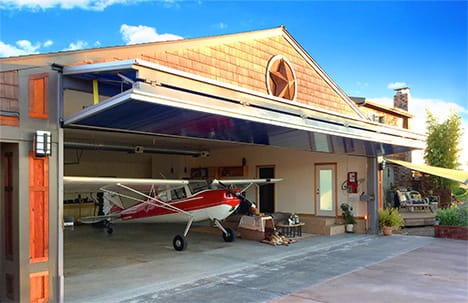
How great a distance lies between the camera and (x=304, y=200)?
12.7 metres

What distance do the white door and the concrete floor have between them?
55.0 inches

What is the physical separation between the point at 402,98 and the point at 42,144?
1900 centimetres

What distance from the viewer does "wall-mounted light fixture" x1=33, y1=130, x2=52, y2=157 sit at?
189 inches

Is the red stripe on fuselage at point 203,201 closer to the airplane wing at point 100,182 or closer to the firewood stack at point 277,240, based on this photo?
the airplane wing at point 100,182

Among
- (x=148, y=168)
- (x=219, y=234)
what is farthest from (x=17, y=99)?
(x=148, y=168)

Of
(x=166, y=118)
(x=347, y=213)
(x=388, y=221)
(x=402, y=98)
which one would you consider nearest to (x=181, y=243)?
(x=166, y=118)

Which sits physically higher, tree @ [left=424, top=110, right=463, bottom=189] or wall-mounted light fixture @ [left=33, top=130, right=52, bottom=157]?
tree @ [left=424, top=110, right=463, bottom=189]

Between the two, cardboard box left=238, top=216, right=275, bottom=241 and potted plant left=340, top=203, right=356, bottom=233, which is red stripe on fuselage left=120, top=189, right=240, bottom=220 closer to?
cardboard box left=238, top=216, right=275, bottom=241

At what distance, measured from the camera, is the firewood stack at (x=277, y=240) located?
9.92 metres

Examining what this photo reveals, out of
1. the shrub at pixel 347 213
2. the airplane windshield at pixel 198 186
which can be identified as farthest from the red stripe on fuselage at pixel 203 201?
the shrub at pixel 347 213

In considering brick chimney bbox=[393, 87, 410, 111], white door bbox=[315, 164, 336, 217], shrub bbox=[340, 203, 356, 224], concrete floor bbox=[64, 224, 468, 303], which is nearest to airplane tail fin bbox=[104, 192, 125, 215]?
concrete floor bbox=[64, 224, 468, 303]

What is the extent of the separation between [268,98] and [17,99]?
12.2 ft

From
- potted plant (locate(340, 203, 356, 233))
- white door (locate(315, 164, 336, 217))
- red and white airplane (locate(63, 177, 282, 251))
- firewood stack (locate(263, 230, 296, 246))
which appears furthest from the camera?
white door (locate(315, 164, 336, 217))

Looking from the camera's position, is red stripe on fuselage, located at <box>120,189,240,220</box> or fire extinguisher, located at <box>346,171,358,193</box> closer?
red stripe on fuselage, located at <box>120,189,240,220</box>
